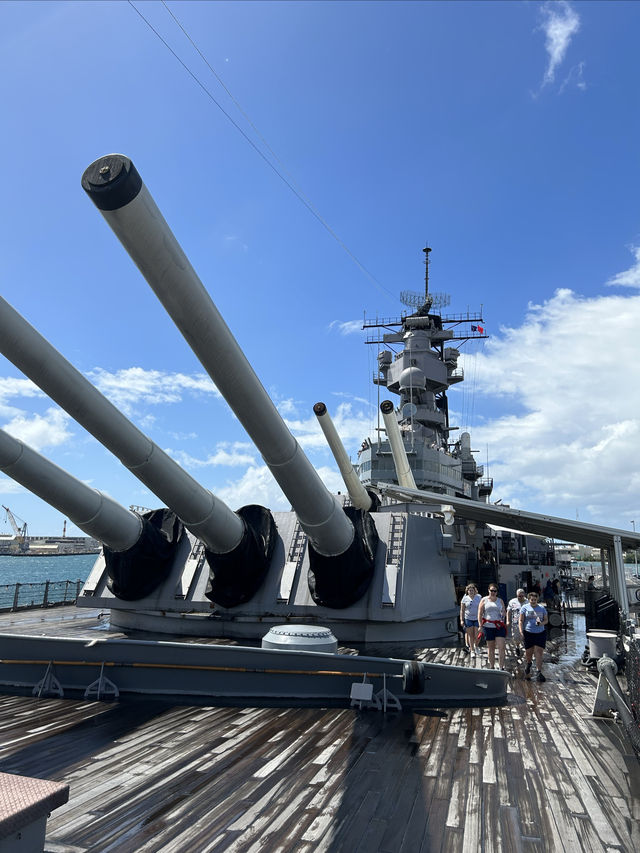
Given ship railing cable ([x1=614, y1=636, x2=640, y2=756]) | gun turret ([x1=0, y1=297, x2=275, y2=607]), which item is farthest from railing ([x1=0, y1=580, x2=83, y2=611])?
ship railing cable ([x1=614, y1=636, x2=640, y2=756])

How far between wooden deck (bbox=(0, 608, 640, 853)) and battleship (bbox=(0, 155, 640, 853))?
0.02 meters

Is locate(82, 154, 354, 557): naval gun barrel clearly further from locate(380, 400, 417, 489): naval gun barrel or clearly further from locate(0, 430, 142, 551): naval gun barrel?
locate(380, 400, 417, 489): naval gun barrel

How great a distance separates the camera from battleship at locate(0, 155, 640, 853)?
10.1ft

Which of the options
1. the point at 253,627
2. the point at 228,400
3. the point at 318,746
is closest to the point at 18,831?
the point at 318,746

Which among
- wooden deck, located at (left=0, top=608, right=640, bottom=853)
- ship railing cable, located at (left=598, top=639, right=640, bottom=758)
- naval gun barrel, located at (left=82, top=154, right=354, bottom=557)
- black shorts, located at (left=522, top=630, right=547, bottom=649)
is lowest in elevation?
wooden deck, located at (left=0, top=608, right=640, bottom=853)

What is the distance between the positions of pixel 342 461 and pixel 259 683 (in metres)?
3.35

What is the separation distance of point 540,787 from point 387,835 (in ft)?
3.93

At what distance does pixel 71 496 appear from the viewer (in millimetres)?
6688

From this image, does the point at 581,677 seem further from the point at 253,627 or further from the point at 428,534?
the point at 253,627

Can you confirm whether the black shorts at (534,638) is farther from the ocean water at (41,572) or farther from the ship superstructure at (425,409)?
the ocean water at (41,572)

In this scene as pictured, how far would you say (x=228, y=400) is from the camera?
456 centimetres

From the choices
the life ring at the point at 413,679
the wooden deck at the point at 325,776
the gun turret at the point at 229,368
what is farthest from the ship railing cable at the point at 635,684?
the gun turret at the point at 229,368

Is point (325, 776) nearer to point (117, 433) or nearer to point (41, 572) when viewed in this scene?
point (117, 433)

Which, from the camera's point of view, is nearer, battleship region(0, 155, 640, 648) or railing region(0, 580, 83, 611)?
battleship region(0, 155, 640, 648)
